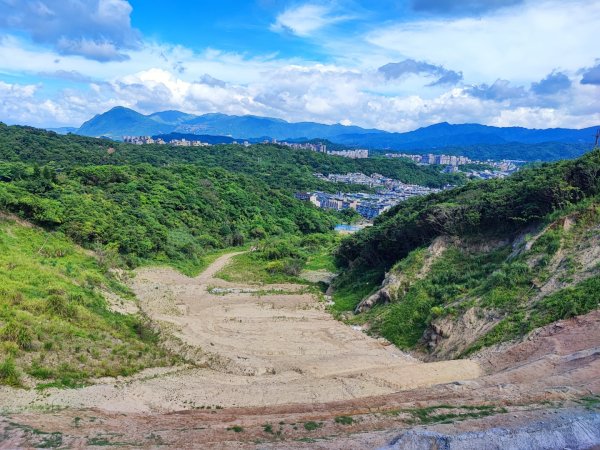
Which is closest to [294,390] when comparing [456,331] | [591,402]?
[456,331]

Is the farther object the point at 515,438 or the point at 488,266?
the point at 488,266

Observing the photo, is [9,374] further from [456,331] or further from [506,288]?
[506,288]

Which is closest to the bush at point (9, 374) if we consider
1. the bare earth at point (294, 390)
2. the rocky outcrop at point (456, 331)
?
the bare earth at point (294, 390)

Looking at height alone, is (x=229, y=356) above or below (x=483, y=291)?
below

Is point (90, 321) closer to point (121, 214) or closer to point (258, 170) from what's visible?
point (121, 214)

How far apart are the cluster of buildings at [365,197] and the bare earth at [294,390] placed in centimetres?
6910

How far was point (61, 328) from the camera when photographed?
18.1 meters

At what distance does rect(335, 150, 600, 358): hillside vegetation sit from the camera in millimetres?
18078

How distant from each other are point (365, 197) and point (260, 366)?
299 feet

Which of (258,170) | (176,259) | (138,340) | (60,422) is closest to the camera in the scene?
(60,422)

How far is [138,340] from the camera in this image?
66.1 feet

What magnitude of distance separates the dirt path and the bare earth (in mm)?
50

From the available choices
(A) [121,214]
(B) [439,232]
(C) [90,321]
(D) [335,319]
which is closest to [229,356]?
(C) [90,321]

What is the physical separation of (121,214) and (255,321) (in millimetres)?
22452
